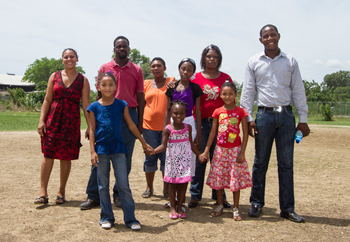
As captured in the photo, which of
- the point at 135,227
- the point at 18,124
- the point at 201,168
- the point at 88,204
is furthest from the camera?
the point at 18,124

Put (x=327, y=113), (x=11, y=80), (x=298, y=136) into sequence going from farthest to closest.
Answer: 1. (x=11, y=80)
2. (x=327, y=113)
3. (x=298, y=136)

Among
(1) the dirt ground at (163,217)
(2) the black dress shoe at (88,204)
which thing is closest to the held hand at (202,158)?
(1) the dirt ground at (163,217)

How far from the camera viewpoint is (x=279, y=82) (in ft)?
14.0

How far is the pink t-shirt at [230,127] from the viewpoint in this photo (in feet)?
14.3

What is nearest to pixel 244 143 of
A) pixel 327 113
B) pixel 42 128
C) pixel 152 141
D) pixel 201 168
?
pixel 201 168

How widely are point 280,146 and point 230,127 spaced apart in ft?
2.32

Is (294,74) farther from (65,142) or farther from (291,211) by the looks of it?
(65,142)

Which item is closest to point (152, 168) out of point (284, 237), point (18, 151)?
point (284, 237)

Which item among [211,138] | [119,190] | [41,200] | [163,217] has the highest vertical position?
[211,138]

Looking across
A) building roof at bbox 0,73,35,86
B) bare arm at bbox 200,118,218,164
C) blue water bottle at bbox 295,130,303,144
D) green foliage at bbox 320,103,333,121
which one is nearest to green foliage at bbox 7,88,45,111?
building roof at bbox 0,73,35,86

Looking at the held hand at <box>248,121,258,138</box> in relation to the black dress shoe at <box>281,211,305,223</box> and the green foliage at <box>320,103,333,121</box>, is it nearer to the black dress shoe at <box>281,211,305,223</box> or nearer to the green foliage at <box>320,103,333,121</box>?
the black dress shoe at <box>281,211,305,223</box>

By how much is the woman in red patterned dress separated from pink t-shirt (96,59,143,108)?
1.50 ft

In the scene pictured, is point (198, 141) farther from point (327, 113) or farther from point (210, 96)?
point (327, 113)

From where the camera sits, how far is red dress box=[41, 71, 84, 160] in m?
4.65
